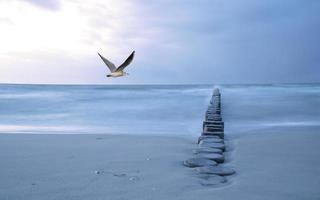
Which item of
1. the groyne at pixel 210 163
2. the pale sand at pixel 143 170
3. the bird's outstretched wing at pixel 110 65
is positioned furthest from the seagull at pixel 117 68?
the groyne at pixel 210 163

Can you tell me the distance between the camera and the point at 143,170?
420cm

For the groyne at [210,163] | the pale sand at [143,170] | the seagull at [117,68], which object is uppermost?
the seagull at [117,68]

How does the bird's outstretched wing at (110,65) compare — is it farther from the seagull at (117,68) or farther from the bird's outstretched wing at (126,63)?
the bird's outstretched wing at (126,63)

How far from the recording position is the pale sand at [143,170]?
3.42 metres

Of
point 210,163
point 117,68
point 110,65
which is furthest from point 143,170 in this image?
point 110,65

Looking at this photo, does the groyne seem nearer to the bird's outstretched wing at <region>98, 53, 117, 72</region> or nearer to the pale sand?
the pale sand

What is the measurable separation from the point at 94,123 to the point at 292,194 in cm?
741

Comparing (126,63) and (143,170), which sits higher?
(126,63)

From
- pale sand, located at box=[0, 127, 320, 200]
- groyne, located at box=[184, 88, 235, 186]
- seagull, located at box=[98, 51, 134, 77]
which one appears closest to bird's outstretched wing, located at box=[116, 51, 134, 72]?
seagull, located at box=[98, 51, 134, 77]

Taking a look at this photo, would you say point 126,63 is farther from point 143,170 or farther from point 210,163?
point 210,163

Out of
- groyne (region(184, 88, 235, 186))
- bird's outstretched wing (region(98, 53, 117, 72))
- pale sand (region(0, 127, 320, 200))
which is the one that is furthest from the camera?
bird's outstretched wing (region(98, 53, 117, 72))

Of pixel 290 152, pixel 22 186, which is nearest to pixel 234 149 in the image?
pixel 290 152

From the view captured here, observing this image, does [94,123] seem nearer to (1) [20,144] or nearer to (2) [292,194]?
(1) [20,144]

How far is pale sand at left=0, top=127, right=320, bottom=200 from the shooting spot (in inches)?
135
